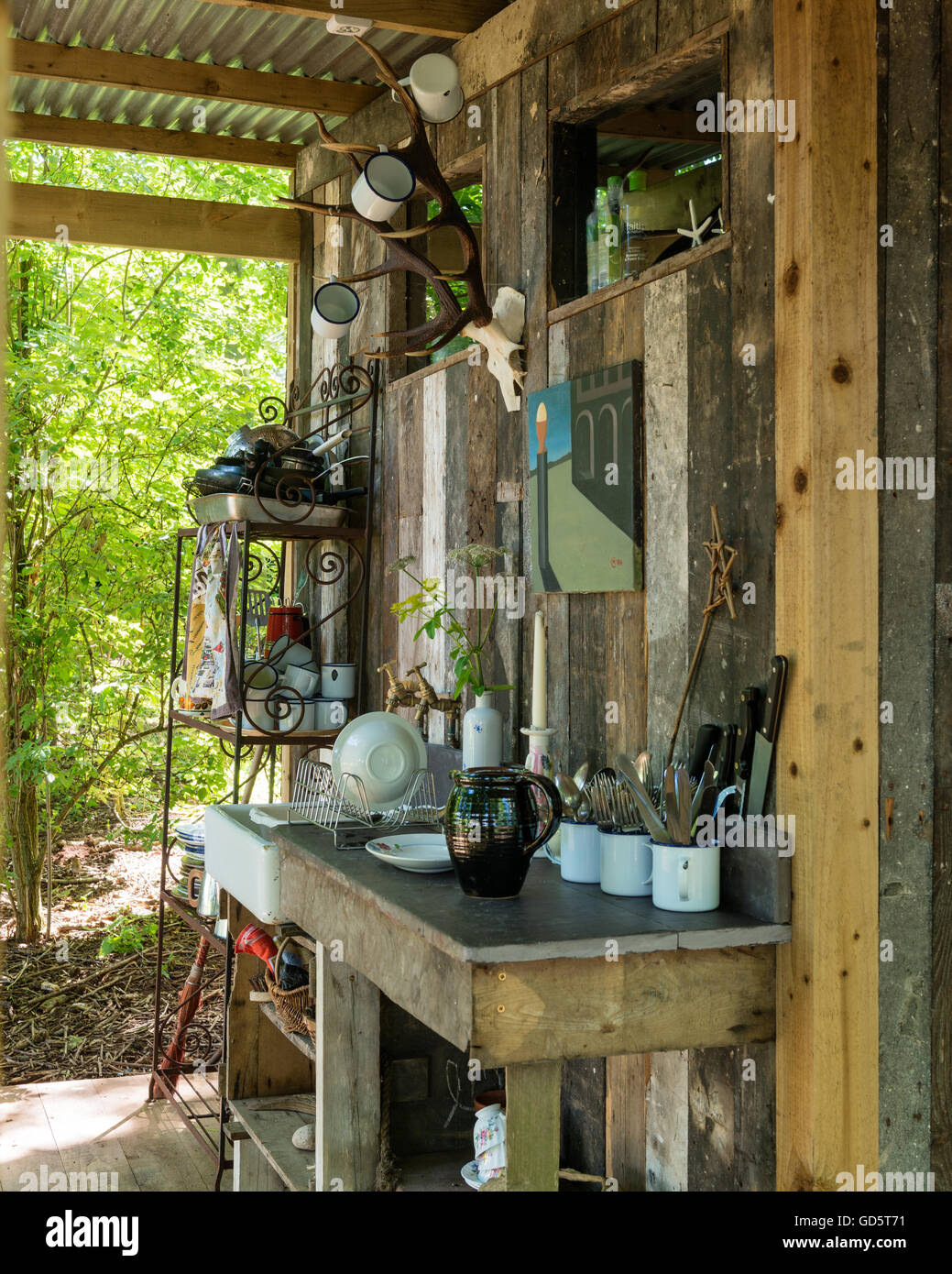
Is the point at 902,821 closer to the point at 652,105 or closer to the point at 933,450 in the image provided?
the point at 933,450

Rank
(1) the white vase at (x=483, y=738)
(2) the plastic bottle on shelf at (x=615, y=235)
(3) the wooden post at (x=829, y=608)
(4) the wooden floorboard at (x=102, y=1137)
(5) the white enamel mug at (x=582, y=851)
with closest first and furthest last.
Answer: (3) the wooden post at (x=829, y=608) < (5) the white enamel mug at (x=582, y=851) < (2) the plastic bottle on shelf at (x=615, y=235) < (1) the white vase at (x=483, y=738) < (4) the wooden floorboard at (x=102, y=1137)

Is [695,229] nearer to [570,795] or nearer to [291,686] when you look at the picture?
[570,795]

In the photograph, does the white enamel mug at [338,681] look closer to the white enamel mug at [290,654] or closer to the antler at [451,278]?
the white enamel mug at [290,654]

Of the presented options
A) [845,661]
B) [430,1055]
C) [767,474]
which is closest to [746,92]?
[767,474]

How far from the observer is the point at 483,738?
2.68m

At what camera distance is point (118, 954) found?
5.65m

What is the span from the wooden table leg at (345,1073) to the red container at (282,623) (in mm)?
1657

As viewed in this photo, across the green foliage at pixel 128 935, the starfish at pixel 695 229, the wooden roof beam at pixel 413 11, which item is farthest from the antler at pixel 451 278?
the green foliage at pixel 128 935

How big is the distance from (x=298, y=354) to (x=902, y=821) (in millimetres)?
3174

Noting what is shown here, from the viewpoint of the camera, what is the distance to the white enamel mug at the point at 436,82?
109 inches

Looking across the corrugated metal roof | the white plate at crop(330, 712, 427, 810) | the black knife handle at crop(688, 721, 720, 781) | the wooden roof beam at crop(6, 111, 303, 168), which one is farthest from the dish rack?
the wooden roof beam at crop(6, 111, 303, 168)

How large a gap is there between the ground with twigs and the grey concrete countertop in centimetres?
245

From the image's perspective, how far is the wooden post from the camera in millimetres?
1799

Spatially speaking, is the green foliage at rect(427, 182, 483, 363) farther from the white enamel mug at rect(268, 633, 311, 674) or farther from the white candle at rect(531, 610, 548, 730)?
the white enamel mug at rect(268, 633, 311, 674)
